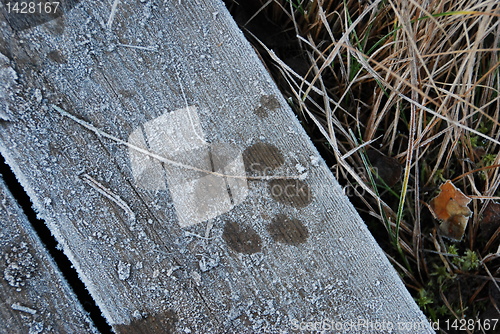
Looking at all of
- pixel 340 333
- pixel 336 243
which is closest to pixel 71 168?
pixel 336 243

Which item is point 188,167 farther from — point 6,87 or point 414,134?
point 414,134

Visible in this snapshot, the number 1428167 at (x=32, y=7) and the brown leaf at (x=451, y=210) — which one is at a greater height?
the number 1428167 at (x=32, y=7)

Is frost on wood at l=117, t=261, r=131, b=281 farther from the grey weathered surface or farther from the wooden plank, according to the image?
the wooden plank

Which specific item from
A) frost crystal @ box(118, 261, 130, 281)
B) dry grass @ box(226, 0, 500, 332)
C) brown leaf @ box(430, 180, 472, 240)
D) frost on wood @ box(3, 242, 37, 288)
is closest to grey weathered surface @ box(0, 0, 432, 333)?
frost crystal @ box(118, 261, 130, 281)

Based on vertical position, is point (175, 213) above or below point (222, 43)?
below

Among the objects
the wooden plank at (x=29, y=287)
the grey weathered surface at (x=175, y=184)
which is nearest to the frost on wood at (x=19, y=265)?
the wooden plank at (x=29, y=287)

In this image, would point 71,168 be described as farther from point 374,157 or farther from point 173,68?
point 374,157

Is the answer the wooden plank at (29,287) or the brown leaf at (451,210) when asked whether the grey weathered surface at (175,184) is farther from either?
the brown leaf at (451,210)
